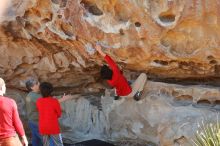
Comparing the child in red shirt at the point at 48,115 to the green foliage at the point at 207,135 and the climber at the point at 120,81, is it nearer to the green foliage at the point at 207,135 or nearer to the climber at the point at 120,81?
the climber at the point at 120,81

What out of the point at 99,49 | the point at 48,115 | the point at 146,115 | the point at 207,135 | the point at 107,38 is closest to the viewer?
the point at 207,135

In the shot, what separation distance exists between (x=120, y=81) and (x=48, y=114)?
1.03 m

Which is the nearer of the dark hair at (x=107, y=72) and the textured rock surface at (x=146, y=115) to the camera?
the textured rock surface at (x=146, y=115)

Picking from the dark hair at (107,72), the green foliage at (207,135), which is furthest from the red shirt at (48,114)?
the green foliage at (207,135)

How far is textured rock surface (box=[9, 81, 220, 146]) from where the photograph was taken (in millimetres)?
6605

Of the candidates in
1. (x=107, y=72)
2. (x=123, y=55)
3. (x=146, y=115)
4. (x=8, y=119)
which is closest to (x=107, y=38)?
(x=123, y=55)

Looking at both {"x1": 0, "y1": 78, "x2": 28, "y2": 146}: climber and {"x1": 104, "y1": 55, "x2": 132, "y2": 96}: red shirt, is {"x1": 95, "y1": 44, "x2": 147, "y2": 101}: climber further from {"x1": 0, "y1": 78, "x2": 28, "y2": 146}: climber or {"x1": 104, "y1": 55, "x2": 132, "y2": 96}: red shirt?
{"x1": 0, "y1": 78, "x2": 28, "y2": 146}: climber

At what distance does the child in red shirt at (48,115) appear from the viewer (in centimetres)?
678

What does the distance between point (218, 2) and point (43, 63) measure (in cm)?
298

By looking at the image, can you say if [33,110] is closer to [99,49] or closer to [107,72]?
[107,72]

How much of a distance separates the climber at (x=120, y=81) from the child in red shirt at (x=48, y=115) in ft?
2.61

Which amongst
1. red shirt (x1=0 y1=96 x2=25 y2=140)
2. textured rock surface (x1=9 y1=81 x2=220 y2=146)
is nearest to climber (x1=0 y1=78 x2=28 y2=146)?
red shirt (x1=0 y1=96 x2=25 y2=140)

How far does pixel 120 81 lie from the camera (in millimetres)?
7086

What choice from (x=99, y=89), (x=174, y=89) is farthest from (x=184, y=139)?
(x=99, y=89)
